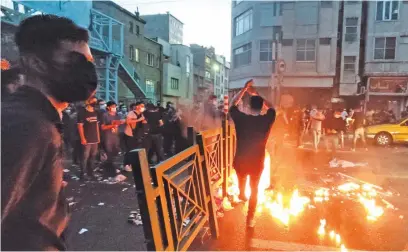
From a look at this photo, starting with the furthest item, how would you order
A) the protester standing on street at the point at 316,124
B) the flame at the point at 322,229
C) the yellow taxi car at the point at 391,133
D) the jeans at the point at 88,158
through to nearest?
the yellow taxi car at the point at 391,133 < the protester standing on street at the point at 316,124 < the jeans at the point at 88,158 < the flame at the point at 322,229

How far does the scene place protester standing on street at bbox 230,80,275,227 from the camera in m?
4.26

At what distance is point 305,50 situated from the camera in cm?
2809

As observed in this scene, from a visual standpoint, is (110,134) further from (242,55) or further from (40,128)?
(242,55)

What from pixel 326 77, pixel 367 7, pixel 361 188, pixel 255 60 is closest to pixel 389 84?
pixel 326 77

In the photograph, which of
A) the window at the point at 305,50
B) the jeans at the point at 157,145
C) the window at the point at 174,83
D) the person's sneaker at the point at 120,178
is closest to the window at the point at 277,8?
the window at the point at 305,50

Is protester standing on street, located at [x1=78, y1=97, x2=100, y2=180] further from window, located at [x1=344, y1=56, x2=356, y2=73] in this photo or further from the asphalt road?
window, located at [x1=344, y1=56, x2=356, y2=73]

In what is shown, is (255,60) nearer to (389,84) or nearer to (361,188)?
(389,84)

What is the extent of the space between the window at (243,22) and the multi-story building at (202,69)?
739 inches

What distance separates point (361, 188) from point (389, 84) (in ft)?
81.9

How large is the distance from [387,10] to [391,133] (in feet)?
60.1

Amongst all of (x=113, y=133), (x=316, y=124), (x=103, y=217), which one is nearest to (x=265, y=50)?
(x=316, y=124)

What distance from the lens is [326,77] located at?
27922mm

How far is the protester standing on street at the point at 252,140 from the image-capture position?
4.26 meters

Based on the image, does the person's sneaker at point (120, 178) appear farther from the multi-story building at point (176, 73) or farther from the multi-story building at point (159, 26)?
the multi-story building at point (159, 26)
